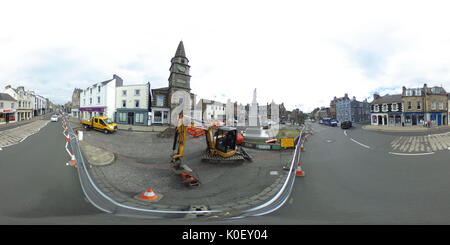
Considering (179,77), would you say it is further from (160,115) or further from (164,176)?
(164,176)

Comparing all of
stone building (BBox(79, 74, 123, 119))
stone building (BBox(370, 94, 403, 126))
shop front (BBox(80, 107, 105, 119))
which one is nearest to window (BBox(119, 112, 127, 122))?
stone building (BBox(79, 74, 123, 119))

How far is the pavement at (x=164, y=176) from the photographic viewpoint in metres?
3.43

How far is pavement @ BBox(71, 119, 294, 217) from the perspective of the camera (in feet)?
11.3

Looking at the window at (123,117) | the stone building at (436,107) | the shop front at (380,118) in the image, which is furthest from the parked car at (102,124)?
the shop front at (380,118)

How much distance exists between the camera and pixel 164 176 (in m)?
4.55

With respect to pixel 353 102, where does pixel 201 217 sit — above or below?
below

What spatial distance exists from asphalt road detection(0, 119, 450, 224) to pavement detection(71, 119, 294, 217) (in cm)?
53

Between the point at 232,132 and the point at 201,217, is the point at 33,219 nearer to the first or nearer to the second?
the point at 201,217

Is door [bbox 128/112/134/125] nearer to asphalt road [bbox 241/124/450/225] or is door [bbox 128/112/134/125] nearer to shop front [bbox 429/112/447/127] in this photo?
asphalt road [bbox 241/124/450/225]

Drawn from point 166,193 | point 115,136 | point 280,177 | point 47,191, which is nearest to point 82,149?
point 115,136

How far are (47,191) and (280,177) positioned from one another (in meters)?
6.40

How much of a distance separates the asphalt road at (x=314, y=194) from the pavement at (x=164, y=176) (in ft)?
Result: 1.73

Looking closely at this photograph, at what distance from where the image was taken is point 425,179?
4629 millimetres

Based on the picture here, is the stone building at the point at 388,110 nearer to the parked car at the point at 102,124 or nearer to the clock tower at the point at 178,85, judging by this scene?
the clock tower at the point at 178,85
